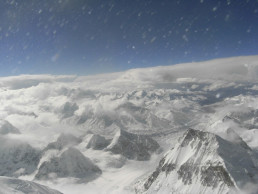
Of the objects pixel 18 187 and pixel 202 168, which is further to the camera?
pixel 202 168

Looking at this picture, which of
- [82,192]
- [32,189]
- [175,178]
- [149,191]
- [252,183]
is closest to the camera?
[252,183]

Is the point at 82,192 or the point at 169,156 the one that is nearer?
the point at 169,156

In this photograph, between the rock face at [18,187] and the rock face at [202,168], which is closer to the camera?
the rock face at [18,187]

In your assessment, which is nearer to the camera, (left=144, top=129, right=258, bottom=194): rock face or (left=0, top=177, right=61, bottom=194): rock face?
(left=0, top=177, right=61, bottom=194): rock face

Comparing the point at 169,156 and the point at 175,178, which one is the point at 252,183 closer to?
the point at 175,178

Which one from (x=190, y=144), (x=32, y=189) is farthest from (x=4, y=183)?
(x=190, y=144)

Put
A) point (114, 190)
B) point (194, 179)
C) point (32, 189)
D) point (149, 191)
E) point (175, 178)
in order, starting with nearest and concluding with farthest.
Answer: point (32, 189), point (194, 179), point (175, 178), point (149, 191), point (114, 190)

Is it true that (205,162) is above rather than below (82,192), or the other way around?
above

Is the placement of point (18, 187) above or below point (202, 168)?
above
